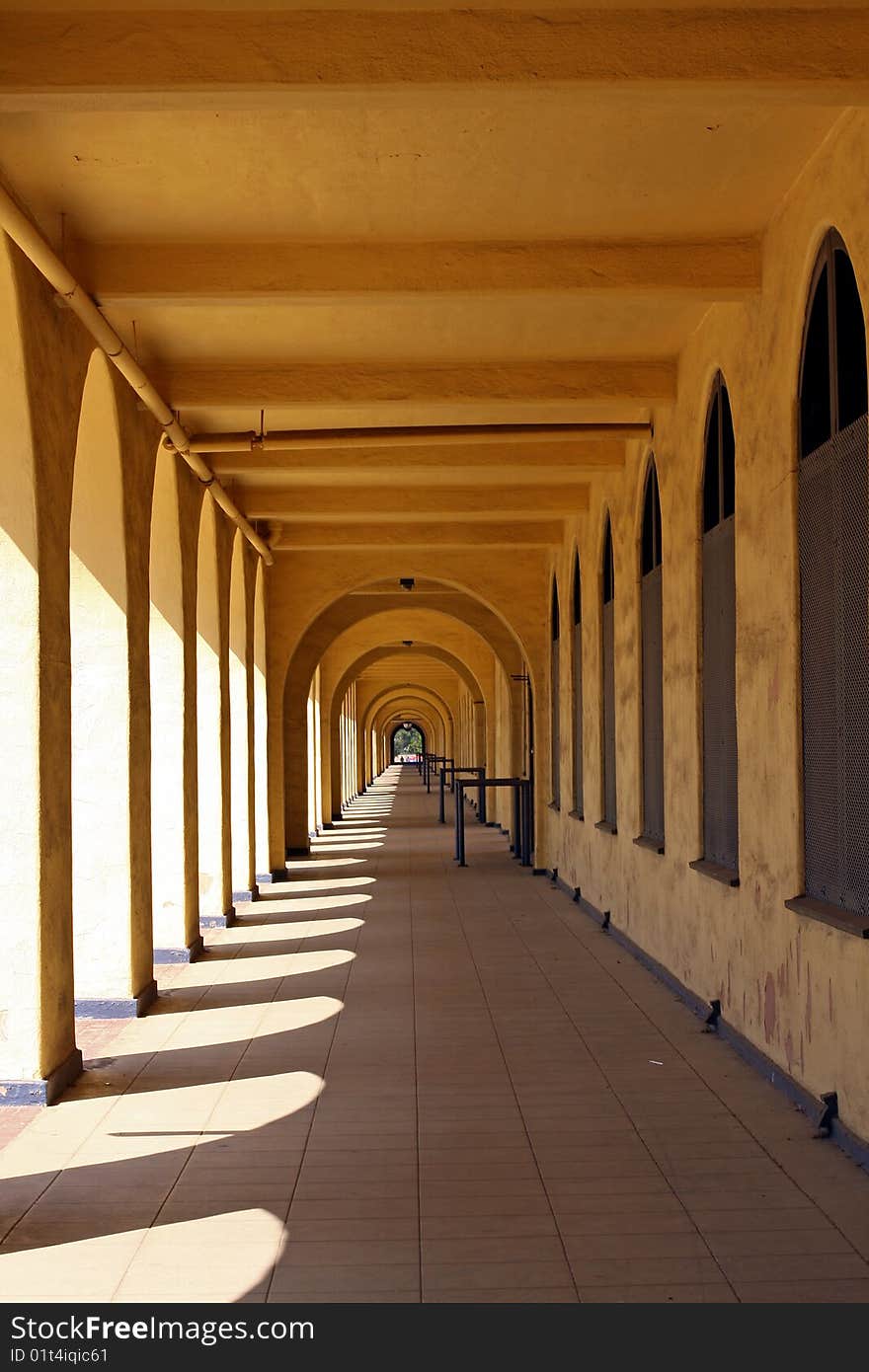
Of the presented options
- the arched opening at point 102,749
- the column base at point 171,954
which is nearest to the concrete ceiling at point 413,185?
the arched opening at point 102,749

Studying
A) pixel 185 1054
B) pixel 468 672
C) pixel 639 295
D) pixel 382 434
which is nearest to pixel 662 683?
pixel 382 434

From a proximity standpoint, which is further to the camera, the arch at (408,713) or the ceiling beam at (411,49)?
the arch at (408,713)

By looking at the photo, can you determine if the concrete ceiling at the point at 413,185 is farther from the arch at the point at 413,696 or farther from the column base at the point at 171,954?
the arch at the point at 413,696

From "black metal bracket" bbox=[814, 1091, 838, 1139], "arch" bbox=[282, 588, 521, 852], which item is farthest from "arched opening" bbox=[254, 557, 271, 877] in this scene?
"black metal bracket" bbox=[814, 1091, 838, 1139]

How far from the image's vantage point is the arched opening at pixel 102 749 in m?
8.82

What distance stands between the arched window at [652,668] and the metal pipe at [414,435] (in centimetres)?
57

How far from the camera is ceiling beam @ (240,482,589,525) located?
563 inches

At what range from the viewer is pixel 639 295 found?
743 cm

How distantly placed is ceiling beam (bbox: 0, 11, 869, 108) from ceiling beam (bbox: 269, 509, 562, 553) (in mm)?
10962

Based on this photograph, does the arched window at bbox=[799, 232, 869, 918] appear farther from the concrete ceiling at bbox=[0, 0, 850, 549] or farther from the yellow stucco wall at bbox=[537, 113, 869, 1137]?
the concrete ceiling at bbox=[0, 0, 850, 549]

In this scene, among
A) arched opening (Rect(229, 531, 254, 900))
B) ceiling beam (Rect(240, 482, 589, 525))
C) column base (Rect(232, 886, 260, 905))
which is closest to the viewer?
ceiling beam (Rect(240, 482, 589, 525))

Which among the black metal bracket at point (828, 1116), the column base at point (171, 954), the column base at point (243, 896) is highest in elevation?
the black metal bracket at point (828, 1116)

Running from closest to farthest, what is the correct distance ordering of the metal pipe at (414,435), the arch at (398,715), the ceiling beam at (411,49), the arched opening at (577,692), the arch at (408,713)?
the ceiling beam at (411,49) → the metal pipe at (414,435) → the arched opening at (577,692) → the arch at (398,715) → the arch at (408,713)

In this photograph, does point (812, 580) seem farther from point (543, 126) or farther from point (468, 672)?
point (468, 672)
